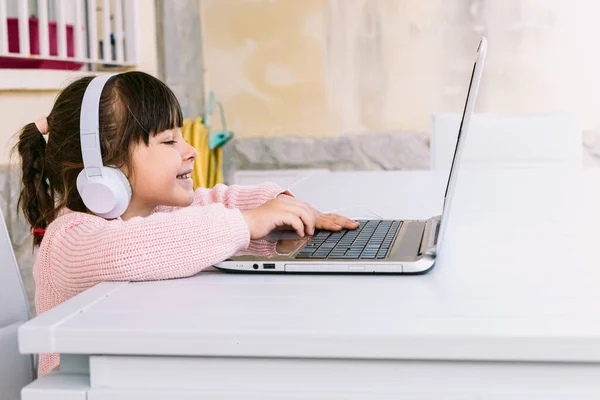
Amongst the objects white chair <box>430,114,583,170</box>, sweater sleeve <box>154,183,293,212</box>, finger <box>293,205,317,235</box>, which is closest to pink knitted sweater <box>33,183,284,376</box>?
finger <box>293,205,317,235</box>

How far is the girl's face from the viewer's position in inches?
48.5

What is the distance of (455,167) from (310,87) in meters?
2.75

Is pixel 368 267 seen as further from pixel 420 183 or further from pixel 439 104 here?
pixel 439 104

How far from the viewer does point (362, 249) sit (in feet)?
3.18

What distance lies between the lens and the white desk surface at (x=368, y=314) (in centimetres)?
61

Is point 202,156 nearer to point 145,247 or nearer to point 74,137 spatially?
point 74,137

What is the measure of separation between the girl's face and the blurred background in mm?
2115

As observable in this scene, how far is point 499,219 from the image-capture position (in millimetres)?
1309

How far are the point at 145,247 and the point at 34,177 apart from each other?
0.48 meters

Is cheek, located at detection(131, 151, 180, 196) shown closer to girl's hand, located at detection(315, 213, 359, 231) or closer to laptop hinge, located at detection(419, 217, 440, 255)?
girl's hand, located at detection(315, 213, 359, 231)

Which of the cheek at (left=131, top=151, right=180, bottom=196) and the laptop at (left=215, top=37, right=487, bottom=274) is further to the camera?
the cheek at (left=131, top=151, right=180, bottom=196)

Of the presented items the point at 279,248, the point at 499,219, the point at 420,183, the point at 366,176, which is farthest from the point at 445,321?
the point at 366,176

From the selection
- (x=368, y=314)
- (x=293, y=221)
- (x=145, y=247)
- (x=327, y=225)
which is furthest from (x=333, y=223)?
(x=368, y=314)

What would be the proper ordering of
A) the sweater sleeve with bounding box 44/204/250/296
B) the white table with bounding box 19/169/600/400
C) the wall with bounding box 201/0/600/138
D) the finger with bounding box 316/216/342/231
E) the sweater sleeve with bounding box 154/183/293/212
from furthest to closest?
the wall with bounding box 201/0/600/138 → the sweater sleeve with bounding box 154/183/293/212 → the finger with bounding box 316/216/342/231 → the sweater sleeve with bounding box 44/204/250/296 → the white table with bounding box 19/169/600/400
